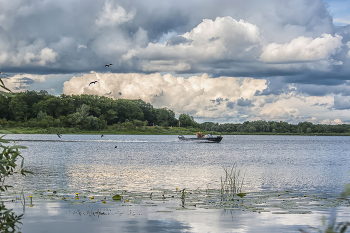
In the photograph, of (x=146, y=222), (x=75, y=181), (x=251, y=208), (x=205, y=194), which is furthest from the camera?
(x=75, y=181)

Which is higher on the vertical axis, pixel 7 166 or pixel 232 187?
pixel 7 166

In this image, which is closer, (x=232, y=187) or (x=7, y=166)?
(x=7, y=166)

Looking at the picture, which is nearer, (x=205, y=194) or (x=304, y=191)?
(x=205, y=194)

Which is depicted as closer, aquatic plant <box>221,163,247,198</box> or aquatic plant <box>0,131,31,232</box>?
aquatic plant <box>0,131,31,232</box>

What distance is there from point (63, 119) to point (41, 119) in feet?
46.4

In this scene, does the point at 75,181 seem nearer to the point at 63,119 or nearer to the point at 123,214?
the point at 123,214

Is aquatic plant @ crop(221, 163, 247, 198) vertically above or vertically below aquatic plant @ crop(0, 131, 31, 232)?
below

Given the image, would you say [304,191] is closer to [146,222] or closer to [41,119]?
[146,222]

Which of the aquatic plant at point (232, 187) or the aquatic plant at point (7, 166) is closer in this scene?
the aquatic plant at point (7, 166)

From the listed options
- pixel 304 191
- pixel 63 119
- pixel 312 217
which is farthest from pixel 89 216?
pixel 63 119

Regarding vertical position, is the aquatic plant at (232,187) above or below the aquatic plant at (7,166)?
below

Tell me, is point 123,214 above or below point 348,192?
below

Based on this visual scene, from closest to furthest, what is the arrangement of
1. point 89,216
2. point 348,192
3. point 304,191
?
point 348,192, point 89,216, point 304,191

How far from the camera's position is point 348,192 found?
2.55m
